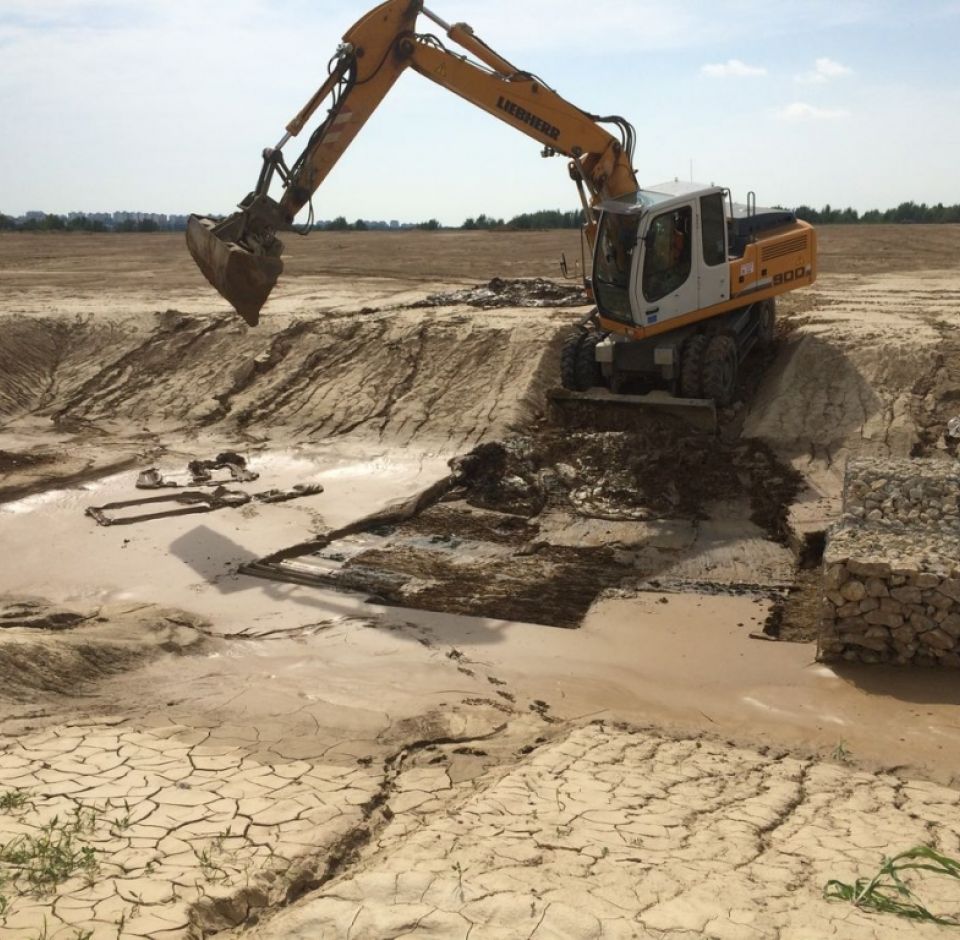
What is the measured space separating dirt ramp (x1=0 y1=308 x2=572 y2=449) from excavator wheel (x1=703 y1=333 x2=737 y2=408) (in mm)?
2393

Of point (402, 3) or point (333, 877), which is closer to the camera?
point (333, 877)

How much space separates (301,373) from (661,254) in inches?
230

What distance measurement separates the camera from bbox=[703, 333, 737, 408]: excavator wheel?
11914 mm

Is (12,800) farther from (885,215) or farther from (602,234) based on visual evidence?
(885,215)

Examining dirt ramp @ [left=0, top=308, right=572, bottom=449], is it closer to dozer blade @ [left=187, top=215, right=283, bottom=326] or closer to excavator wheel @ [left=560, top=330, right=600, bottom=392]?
excavator wheel @ [left=560, top=330, right=600, bottom=392]

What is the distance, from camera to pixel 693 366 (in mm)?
11977

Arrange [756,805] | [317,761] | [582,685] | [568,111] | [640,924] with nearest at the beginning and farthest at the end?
[640,924] < [756,805] < [317,761] < [582,685] < [568,111]

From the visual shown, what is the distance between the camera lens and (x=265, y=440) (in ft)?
45.2

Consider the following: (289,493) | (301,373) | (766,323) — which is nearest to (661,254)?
(766,323)

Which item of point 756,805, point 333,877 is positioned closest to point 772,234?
point 756,805

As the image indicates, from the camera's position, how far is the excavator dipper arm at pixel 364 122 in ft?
34.0

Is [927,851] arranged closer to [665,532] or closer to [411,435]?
[665,532]

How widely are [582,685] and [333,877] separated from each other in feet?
9.76

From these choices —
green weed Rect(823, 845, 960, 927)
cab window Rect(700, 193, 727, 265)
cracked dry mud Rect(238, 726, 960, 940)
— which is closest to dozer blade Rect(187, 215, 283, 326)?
cab window Rect(700, 193, 727, 265)
